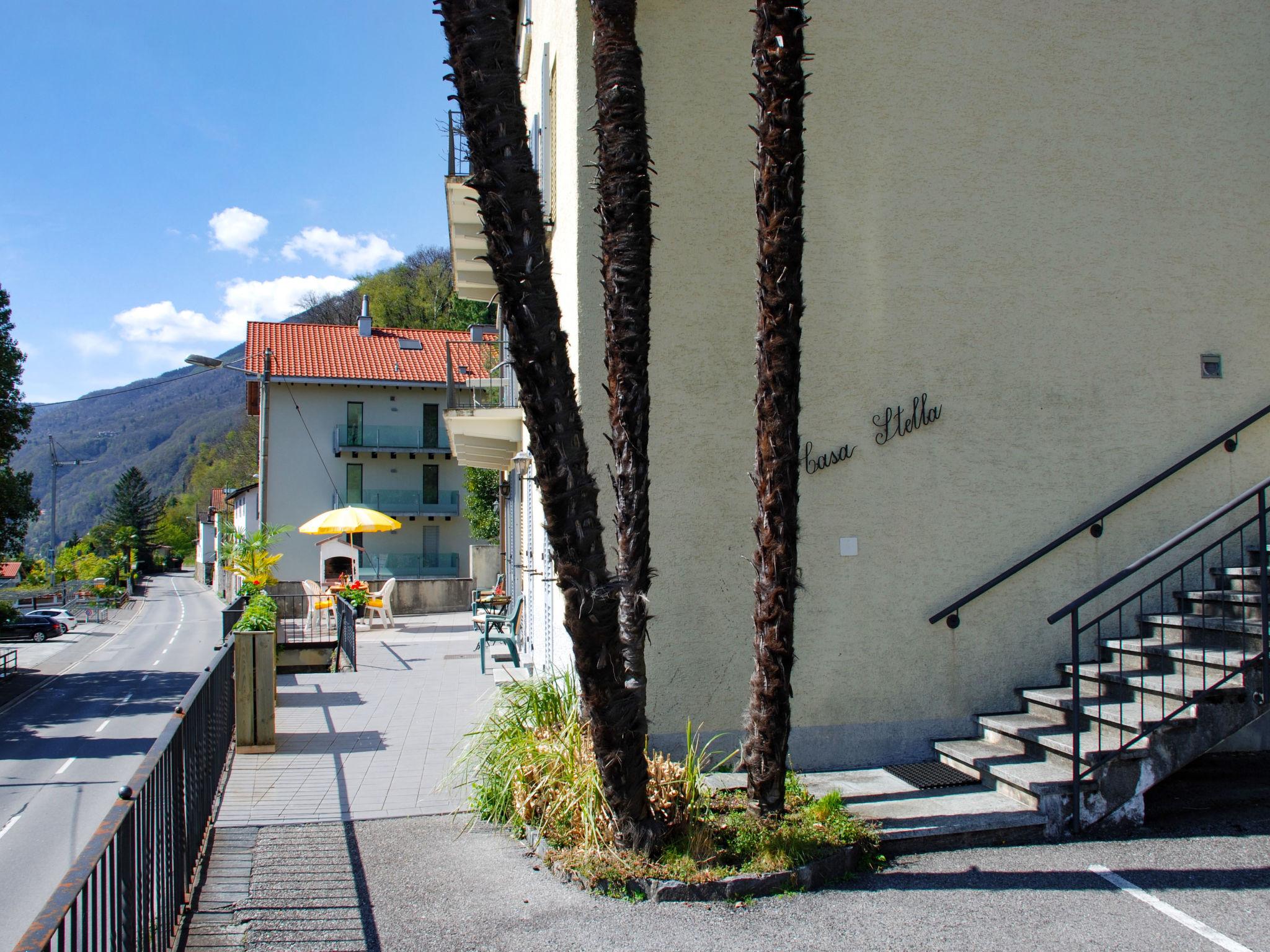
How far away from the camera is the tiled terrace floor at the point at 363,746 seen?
6551 millimetres

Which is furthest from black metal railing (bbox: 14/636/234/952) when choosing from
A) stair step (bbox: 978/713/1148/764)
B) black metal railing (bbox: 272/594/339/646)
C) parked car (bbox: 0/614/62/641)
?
parked car (bbox: 0/614/62/641)

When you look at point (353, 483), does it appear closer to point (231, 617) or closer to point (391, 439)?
point (391, 439)

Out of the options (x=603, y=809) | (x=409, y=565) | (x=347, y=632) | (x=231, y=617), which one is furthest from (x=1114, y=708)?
(x=409, y=565)

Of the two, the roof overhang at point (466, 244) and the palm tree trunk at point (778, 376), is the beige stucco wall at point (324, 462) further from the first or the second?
the palm tree trunk at point (778, 376)

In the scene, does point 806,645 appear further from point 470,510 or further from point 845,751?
point 470,510

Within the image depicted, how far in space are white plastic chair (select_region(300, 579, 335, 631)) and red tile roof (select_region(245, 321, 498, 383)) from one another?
11.7 m

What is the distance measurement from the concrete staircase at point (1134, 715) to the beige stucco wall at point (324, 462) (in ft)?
115

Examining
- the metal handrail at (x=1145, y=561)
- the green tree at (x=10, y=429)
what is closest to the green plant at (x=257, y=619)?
the metal handrail at (x=1145, y=561)

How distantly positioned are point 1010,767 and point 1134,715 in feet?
2.88

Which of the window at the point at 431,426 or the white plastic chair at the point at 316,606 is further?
the window at the point at 431,426

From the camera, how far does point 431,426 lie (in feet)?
137

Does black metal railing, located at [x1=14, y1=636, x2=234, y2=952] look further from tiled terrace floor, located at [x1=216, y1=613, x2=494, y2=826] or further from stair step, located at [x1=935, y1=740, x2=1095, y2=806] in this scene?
stair step, located at [x1=935, y1=740, x2=1095, y2=806]

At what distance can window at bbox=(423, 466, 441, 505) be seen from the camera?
42.2m

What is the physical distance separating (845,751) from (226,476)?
99.8 m
